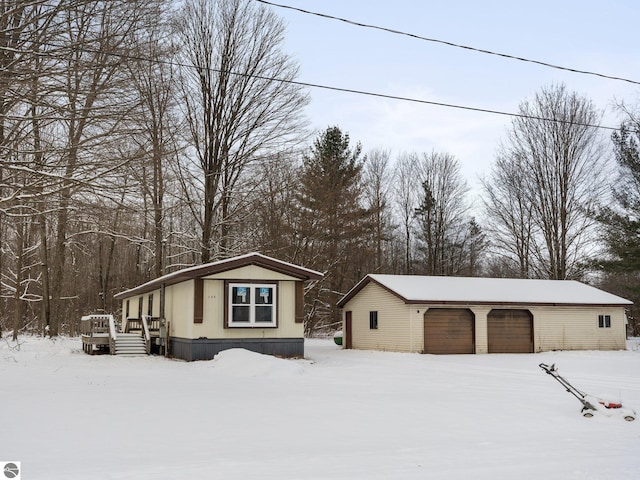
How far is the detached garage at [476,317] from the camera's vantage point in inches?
995

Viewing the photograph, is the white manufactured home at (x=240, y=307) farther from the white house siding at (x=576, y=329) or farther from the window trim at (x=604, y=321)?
the window trim at (x=604, y=321)

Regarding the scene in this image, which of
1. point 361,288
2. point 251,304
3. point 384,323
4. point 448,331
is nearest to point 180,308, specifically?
point 251,304

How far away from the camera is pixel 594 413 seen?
10.1m

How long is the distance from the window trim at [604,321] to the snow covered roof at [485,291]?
735mm

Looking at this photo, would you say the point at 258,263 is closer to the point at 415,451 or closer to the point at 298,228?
the point at 415,451

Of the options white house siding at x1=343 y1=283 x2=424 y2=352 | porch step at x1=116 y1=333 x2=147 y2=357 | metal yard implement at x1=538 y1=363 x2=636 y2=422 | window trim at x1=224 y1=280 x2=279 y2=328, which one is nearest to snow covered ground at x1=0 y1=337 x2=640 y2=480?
metal yard implement at x1=538 y1=363 x2=636 y2=422

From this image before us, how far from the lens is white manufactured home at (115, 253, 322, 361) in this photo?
20.5m

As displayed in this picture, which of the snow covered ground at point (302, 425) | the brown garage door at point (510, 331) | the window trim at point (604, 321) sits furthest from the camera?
the window trim at point (604, 321)

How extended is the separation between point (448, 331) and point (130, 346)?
42.4 ft

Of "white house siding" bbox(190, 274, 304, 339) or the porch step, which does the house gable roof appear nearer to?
"white house siding" bbox(190, 274, 304, 339)

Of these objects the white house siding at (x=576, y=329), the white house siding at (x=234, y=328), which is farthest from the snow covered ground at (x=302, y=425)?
the white house siding at (x=576, y=329)

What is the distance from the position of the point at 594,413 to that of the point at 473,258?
4069 centimetres

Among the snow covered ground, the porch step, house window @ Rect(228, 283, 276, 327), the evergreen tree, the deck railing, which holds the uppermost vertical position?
the evergreen tree

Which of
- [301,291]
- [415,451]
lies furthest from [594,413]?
[301,291]
